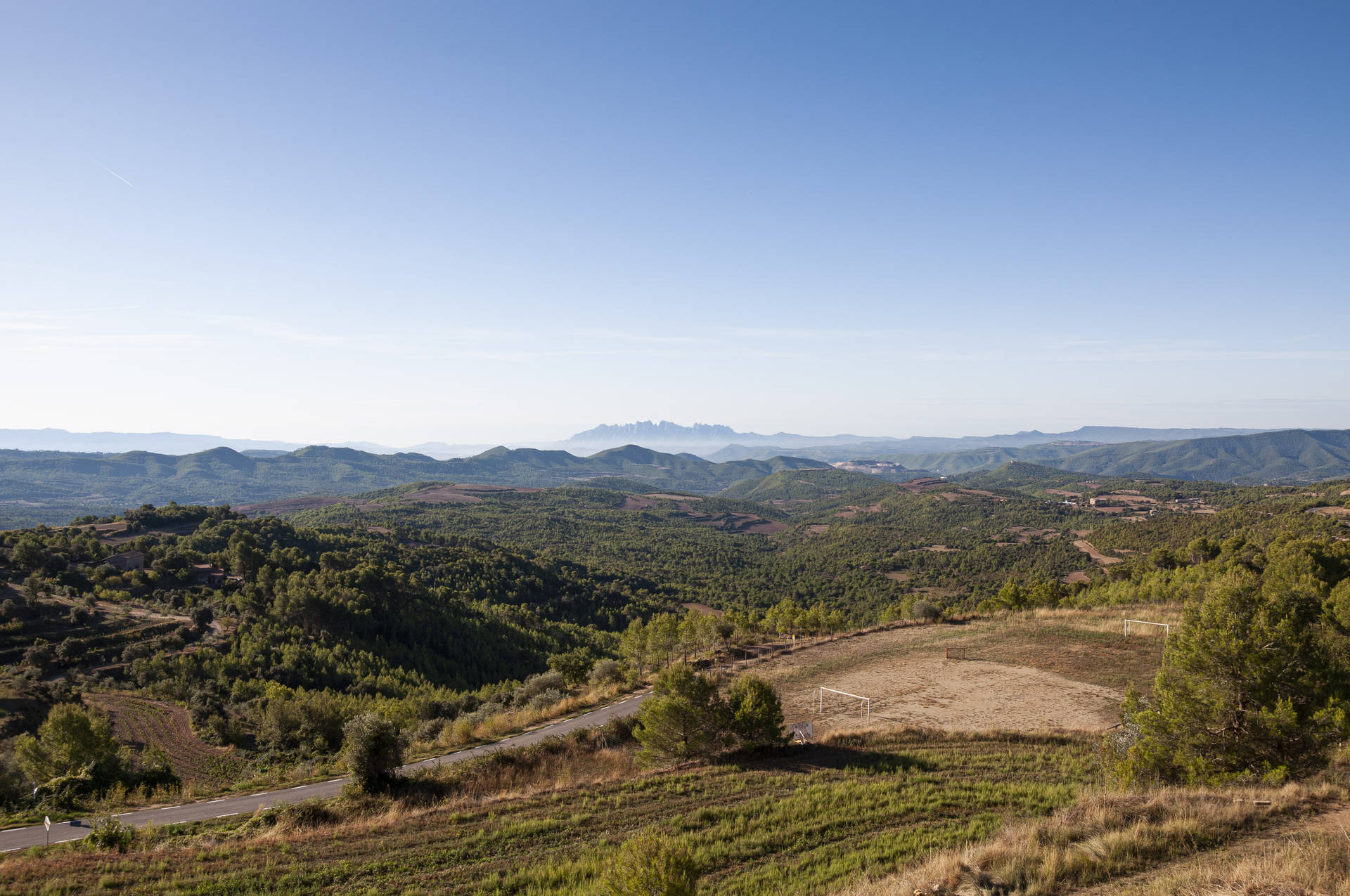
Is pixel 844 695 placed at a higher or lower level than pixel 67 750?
lower

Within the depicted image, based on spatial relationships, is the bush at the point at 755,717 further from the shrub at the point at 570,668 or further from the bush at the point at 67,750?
the bush at the point at 67,750

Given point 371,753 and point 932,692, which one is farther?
point 932,692

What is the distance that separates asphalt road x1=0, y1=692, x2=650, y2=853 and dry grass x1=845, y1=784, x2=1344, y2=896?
52.1 ft

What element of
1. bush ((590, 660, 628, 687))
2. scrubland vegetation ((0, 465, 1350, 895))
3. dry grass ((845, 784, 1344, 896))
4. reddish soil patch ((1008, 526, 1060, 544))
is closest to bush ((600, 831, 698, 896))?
scrubland vegetation ((0, 465, 1350, 895))

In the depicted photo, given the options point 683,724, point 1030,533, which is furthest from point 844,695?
point 1030,533

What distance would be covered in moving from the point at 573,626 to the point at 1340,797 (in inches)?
2806

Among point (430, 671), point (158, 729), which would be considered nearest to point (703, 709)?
point (158, 729)

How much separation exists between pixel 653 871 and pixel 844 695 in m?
23.5

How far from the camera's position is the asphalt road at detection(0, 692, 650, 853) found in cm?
1412

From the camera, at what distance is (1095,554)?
100m

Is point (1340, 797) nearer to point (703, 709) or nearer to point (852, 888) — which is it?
point (852, 888)

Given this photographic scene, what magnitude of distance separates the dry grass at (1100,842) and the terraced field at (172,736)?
25.0 m

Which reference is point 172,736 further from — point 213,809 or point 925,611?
point 925,611

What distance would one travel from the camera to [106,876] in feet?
36.5
